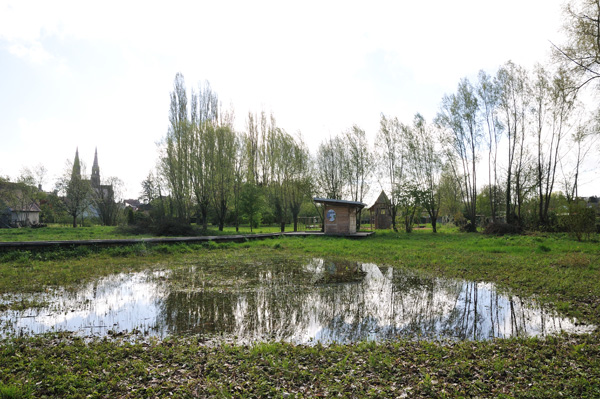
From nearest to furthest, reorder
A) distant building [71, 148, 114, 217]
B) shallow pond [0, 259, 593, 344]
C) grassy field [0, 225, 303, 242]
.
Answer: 1. shallow pond [0, 259, 593, 344]
2. grassy field [0, 225, 303, 242]
3. distant building [71, 148, 114, 217]

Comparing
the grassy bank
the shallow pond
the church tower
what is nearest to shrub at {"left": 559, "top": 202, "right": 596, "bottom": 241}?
the shallow pond

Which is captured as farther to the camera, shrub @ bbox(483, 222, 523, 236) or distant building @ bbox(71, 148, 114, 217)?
distant building @ bbox(71, 148, 114, 217)

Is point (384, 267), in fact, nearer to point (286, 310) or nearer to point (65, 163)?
point (286, 310)

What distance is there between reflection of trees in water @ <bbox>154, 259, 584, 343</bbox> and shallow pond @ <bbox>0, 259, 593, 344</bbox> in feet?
0.07

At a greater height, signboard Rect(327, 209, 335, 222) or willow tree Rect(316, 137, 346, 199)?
willow tree Rect(316, 137, 346, 199)

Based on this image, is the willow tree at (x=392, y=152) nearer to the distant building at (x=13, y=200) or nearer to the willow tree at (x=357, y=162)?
the willow tree at (x=357, y=162)

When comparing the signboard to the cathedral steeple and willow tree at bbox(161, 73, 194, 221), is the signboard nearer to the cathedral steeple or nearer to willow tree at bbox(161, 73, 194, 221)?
willow tree at bbox(161, 73, 194, 221)

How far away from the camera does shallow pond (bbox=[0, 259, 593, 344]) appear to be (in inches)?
250

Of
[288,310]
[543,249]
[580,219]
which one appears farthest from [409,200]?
[288,310]

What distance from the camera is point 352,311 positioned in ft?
25.3

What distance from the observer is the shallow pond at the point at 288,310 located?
6.35 m

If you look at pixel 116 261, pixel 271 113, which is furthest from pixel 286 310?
pixel 271 113

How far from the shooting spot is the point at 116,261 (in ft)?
49.5

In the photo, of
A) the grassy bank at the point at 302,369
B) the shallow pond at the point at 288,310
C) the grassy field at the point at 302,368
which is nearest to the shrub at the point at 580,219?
the shallow pond at the point at 288,310
